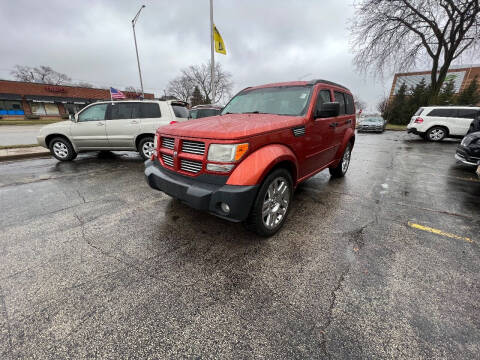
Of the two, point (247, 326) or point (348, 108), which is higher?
point (348, 108)

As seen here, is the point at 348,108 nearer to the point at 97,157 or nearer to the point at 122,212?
the point at 122,212

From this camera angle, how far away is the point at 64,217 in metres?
3.04

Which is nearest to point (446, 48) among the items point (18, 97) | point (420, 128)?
point (420, 128)

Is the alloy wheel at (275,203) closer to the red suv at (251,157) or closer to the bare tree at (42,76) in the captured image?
the red suv at (251,157)

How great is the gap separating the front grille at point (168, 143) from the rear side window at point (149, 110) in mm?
3785

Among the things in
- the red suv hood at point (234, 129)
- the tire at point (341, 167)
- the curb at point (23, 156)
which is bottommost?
the curb at point (23, 156)

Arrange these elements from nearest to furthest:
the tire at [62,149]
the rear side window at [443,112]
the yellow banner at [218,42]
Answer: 1. the tire at [62,149]
2. the rear side window at [443,112]
3. the yellow banner at [218,42]

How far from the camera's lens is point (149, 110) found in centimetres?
606

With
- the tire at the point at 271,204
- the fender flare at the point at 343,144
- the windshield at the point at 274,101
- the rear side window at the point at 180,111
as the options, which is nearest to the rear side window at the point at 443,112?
the fender flare at the point at 343,144

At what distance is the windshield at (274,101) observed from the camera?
10.0 ft

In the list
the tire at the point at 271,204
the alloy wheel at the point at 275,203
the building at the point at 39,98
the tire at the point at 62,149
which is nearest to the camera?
the tire at the point at 271,204

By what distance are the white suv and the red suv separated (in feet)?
40.2

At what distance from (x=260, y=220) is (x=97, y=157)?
7.11m

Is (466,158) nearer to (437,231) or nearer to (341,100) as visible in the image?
(341,100)
